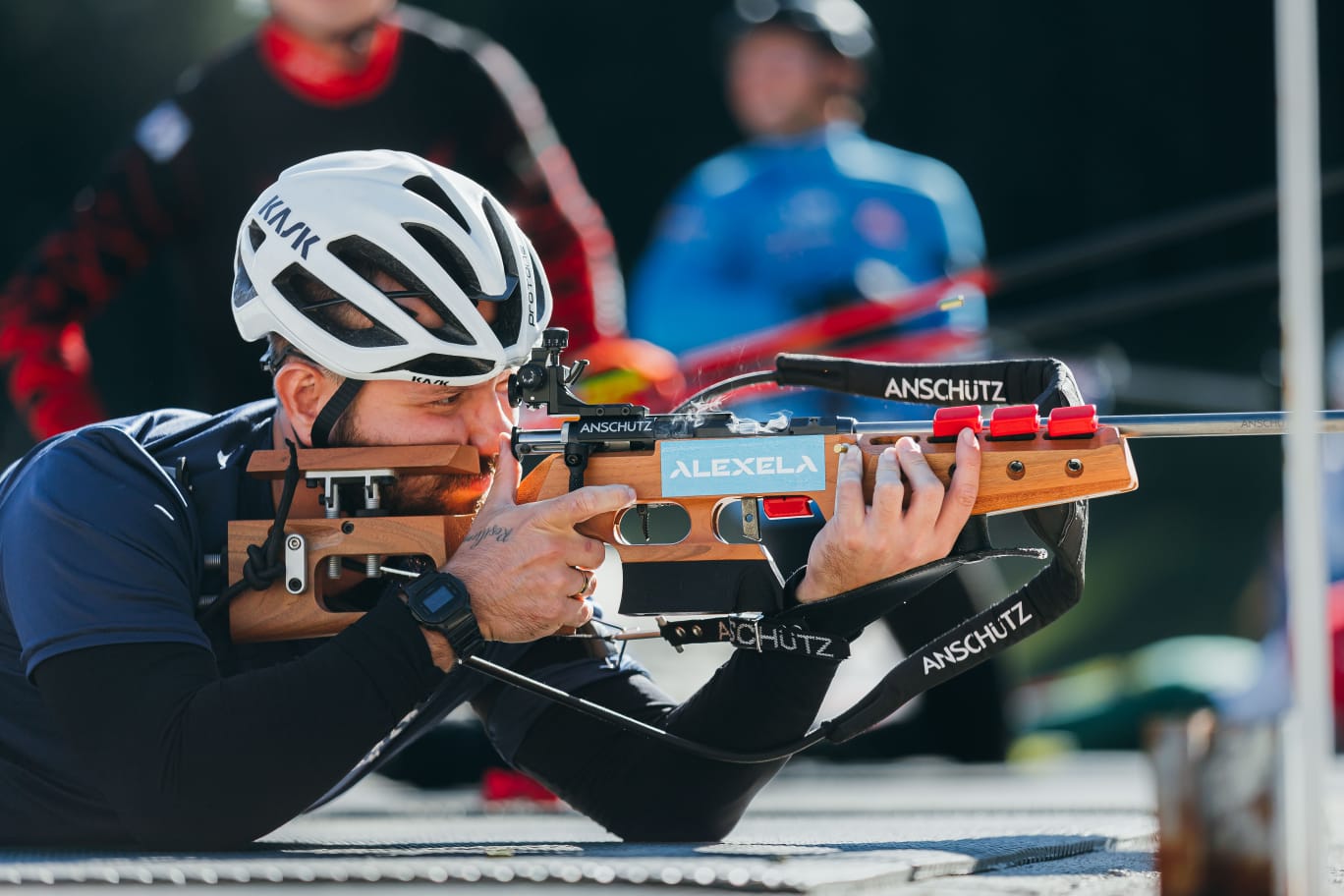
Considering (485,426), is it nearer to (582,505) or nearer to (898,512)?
(582,505)

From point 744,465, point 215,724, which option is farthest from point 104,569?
point 744,465

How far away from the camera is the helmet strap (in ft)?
8.34

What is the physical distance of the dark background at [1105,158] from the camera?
8.61 m

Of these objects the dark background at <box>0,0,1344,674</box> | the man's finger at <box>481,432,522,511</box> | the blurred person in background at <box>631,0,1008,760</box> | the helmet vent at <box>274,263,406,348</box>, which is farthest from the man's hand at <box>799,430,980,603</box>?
the dark background at <box>0,0,1344,674</box>

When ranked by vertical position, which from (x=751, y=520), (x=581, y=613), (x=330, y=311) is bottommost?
(x=581, y=613)

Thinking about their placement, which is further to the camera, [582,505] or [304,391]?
[304,391]

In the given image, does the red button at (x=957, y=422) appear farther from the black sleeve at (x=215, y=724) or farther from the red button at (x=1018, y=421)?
the black sleeve at (x=215, y=724)

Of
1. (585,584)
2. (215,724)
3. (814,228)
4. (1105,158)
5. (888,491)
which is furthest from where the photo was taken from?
(1105,158)

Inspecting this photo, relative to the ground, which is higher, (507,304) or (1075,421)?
(507,304)

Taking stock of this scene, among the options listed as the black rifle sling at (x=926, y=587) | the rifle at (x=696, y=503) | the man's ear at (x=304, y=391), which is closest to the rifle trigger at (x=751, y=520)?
the rifle at (x=696, y=503)

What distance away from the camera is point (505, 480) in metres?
2.45

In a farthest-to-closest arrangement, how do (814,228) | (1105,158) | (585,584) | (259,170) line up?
(1105,158) → (814,228) → (259,170) → (585,584)

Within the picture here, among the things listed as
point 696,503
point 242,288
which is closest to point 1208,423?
point 696,503

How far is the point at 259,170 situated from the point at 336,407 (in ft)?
7.26
